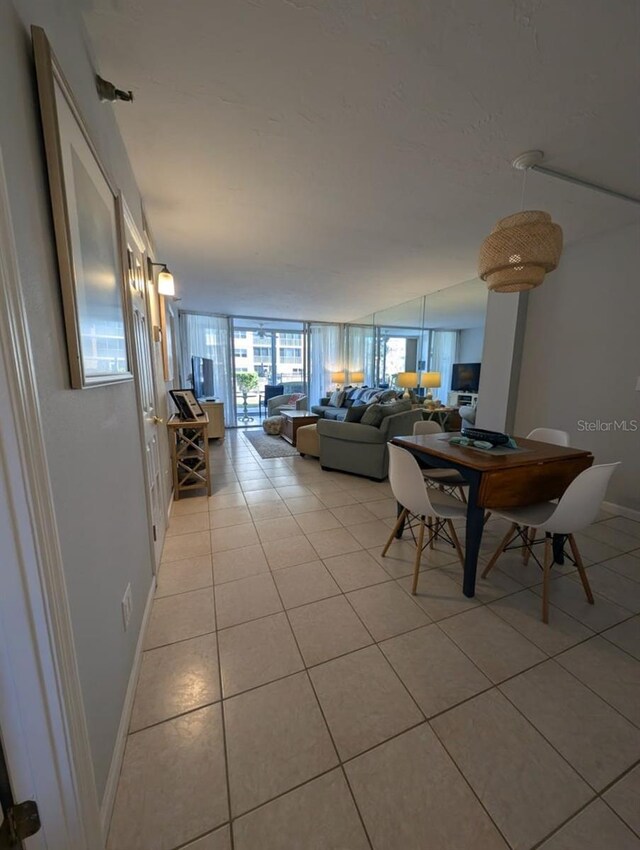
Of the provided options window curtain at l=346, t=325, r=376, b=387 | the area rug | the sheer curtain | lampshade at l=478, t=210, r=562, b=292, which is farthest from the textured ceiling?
window curtain at l=346, t=325, r=376, b=387

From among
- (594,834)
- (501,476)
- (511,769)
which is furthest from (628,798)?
(501,476)

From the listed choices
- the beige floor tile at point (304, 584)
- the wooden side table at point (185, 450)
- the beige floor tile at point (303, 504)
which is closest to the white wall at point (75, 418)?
the beige floor tile at point (304, 584)

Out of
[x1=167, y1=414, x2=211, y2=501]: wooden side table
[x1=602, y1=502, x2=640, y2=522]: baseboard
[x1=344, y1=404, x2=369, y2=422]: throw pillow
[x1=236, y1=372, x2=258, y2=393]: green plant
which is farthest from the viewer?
[x1=236, y1=372, x2=258, y2=393]: green plant

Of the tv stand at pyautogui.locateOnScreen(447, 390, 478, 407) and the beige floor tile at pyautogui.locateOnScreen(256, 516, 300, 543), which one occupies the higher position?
the tv stand at pyautogui.locateOnScreen(447, 390, 478, 407)

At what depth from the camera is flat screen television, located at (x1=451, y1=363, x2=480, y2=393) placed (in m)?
7.00

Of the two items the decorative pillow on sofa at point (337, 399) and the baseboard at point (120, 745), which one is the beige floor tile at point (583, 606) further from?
the decorative pillow on sofa at point (337, 399)

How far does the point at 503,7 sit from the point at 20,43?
1.50 metres

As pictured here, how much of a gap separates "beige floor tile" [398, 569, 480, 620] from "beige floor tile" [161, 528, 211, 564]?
1.42 m

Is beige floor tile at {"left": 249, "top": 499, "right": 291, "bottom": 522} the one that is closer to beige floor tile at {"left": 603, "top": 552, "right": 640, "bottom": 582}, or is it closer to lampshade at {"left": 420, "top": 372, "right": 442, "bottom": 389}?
beige floor tile at {"left": 603, "top": 552, "right": 640, "bottom": 582}

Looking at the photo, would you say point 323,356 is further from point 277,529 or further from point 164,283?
point 277,529

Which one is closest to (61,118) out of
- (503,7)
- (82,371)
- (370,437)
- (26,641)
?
(82,371)

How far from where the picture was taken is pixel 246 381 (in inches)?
297

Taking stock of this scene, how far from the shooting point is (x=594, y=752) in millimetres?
1114

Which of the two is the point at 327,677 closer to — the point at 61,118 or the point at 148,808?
the point at 148,808
